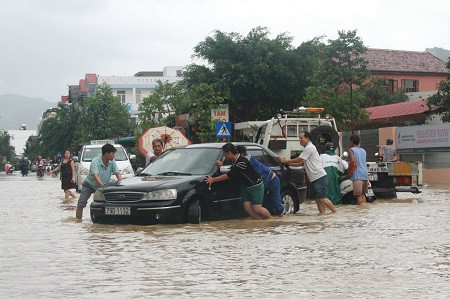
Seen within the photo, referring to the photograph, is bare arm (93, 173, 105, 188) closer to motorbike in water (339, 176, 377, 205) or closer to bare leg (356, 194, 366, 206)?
bare leg (356, 194, 366, 206)

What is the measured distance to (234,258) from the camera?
9680mm

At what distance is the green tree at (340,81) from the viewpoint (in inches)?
1649

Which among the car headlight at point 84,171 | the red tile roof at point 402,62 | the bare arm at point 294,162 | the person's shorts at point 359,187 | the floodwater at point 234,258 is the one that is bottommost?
the floodwater at point 234,258

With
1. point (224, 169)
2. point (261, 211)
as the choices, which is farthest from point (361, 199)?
point (224, 169)

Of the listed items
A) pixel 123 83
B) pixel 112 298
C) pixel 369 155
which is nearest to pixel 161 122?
pixel 369 155

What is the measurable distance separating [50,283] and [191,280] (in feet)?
4.41

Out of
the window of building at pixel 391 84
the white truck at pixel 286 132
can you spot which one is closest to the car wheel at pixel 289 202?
the white truck at pixel 286 132

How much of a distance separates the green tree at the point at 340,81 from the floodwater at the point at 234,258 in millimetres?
26291

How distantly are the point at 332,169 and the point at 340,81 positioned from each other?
2905cm

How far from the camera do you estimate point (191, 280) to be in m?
8.02

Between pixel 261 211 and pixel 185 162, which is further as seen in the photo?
pixel 185 162

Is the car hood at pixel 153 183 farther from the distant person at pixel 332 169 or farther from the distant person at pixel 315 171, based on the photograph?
the distant person at pixel 332 169

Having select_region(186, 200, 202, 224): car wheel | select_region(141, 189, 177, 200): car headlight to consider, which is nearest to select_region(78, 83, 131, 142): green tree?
select_region(186, 200, 202, 224): car wheel

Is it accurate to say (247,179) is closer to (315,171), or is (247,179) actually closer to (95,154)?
(315,171)
